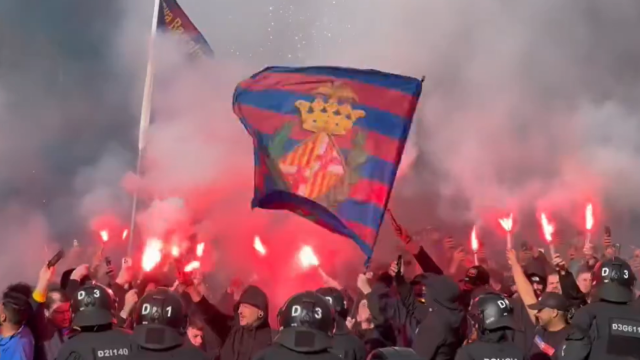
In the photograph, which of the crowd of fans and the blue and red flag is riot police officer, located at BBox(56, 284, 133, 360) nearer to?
the crowd of fans

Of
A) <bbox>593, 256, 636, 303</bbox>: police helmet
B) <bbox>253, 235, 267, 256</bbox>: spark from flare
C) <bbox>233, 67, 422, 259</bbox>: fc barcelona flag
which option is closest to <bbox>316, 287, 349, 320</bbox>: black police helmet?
<bbox>233, 67, 422, 259</bbox>: fc barcelona flag

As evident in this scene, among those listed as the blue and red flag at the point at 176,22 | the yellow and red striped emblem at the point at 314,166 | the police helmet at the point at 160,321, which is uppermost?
the blue and red flag at the point at 176,22

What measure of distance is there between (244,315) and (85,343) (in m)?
1.26

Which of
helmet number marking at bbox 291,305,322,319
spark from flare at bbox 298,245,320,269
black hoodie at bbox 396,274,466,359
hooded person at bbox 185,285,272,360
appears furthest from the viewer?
spark from flare at bbox 298,245,320,269

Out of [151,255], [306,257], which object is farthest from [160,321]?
[306,257]

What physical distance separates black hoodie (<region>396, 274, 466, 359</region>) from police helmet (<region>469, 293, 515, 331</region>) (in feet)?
4.10

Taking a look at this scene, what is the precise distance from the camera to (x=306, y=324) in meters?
3.12

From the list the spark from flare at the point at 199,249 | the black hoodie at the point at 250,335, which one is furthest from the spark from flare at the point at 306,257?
the black hoodie at the point at 250,335

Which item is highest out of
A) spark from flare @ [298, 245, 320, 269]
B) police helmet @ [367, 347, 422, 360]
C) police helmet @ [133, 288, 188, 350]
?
police helmet @ [367, 347, 422, 360]

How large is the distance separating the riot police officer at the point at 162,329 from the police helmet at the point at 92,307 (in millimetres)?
344

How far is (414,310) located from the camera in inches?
236

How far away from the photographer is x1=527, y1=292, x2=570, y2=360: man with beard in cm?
423

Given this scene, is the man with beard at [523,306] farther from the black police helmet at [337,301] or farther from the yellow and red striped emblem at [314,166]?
the yellow and red striped emblem at [314,166]

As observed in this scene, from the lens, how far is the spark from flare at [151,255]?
7.39 meters
